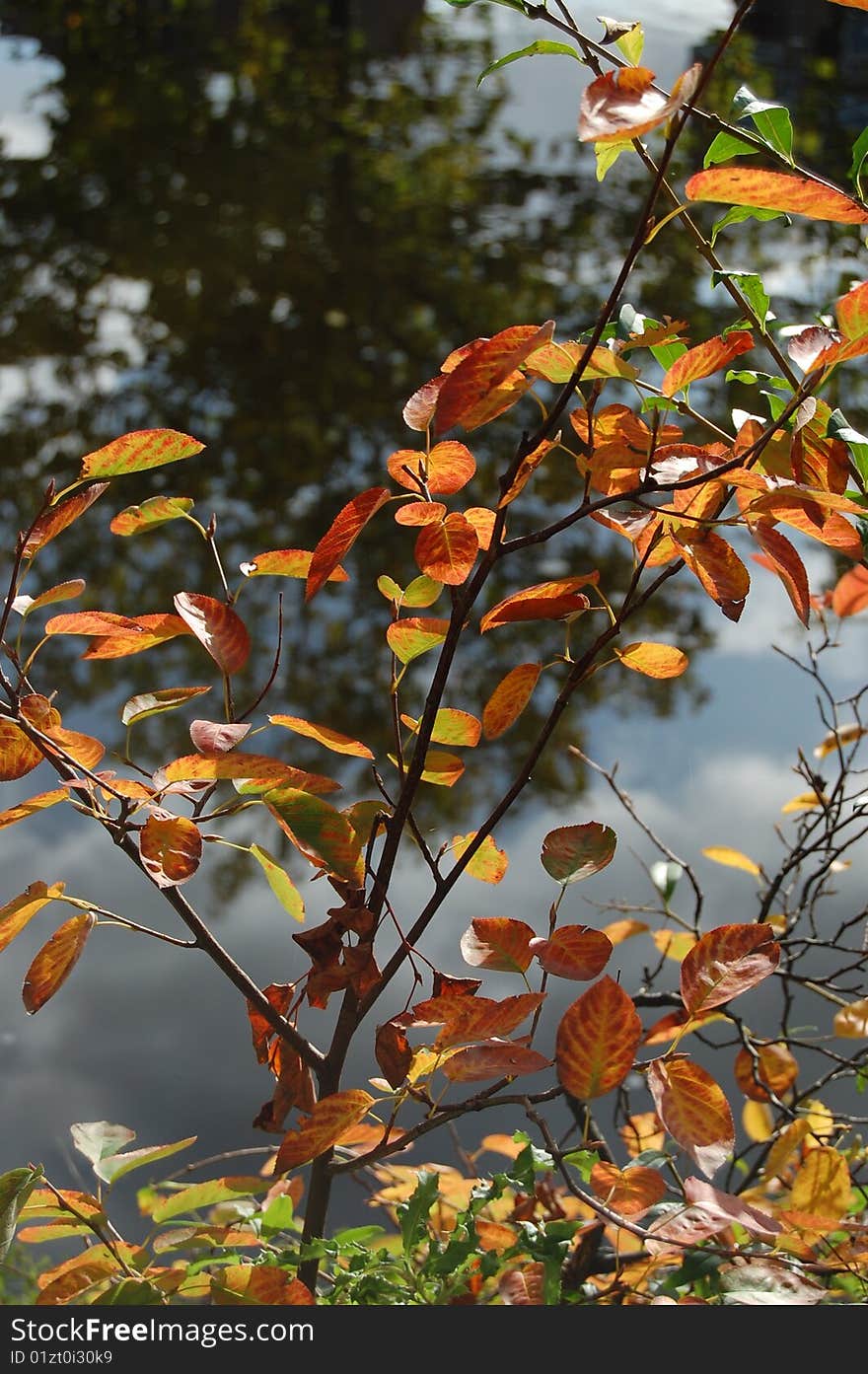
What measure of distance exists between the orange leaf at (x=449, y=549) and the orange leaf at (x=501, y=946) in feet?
0.55

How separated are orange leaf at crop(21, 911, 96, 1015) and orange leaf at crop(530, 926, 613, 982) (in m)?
0.21

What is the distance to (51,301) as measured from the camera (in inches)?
138

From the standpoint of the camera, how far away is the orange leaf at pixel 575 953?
23.1 inches

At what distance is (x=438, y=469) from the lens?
65 centimetres

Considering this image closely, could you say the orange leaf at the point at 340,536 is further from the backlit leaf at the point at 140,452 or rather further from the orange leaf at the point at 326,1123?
the orange leaf at the point at 326,1123

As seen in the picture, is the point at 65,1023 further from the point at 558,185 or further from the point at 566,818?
the point at 558,185

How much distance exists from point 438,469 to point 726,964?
0.92 ft

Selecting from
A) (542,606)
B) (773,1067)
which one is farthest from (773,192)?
(773,1067)

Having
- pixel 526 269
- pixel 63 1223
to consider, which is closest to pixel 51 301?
pixel 526 269

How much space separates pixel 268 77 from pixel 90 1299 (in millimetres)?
4434

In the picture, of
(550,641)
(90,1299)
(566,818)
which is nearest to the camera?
(90,1299)

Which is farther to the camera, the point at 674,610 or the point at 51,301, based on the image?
the point at 51,301

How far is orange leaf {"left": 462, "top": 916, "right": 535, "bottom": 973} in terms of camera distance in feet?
2.03

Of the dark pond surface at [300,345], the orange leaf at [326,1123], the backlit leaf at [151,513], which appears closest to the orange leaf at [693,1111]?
the orange leaf at [326,1123]
